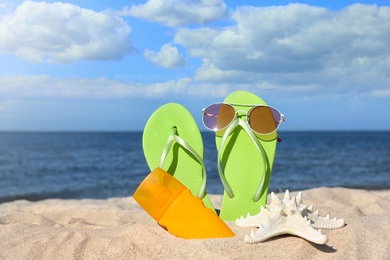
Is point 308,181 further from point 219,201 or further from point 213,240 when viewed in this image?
point 213,240

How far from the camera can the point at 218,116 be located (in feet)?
9.25

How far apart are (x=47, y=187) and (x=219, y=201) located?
5179mm

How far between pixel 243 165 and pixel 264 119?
1.02 feet

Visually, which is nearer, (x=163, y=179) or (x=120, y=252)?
(x=120, y=252)

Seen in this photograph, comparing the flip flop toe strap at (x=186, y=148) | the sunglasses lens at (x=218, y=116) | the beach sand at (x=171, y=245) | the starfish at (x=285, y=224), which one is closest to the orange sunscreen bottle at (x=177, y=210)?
the beach sand at (x=171, y=245)

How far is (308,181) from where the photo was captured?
29.5 feet

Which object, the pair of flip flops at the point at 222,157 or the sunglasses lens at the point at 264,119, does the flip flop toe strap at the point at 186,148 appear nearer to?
the pair of flip flops at the point at 222,157

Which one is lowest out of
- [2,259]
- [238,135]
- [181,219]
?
[2,259]

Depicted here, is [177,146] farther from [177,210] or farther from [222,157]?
[177,210]

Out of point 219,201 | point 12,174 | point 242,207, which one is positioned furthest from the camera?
point 12,174

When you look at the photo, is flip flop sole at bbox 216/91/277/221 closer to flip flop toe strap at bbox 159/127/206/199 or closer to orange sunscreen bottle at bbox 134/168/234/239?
flip flop toe strap at bbox 159/127/206/199

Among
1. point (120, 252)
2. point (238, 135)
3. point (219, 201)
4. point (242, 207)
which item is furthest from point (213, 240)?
point (219, 201)

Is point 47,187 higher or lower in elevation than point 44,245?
lower

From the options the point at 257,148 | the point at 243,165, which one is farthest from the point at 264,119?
the point at 243,165
